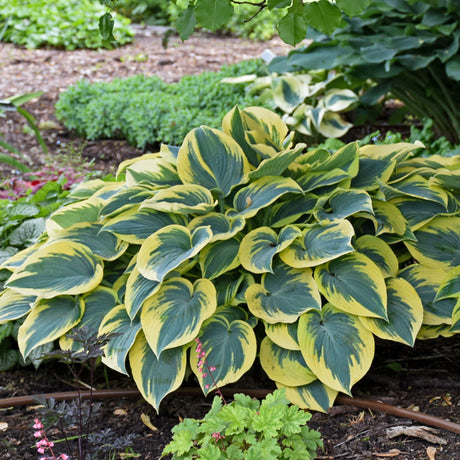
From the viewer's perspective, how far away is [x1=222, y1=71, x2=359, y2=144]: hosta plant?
5168mm

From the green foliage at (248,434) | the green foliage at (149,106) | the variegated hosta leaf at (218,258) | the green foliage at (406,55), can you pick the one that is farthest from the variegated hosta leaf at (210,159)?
the green foliage at (149,106)

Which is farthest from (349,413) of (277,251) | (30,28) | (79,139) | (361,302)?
(30,28)

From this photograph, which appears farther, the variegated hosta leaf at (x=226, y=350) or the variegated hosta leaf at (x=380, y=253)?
the variegated hosta leaf at (x=380, y=253)

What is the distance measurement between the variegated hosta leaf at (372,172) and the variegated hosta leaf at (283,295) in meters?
0.49

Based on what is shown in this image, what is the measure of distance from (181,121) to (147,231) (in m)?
3.12

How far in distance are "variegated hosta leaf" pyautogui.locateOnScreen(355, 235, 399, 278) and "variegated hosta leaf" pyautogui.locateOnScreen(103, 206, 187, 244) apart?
703 millimetres

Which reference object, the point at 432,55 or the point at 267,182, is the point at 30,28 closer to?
the point at 432,55

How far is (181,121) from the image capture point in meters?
5.30

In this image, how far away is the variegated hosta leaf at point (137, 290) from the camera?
2.11 m

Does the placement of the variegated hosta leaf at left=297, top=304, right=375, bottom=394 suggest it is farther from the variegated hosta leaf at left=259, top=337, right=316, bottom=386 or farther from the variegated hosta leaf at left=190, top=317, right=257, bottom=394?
the variegated hosta leaf at left=190, top=317, right=257, bottom=394

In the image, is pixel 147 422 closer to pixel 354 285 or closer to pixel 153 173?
pixel 354 285

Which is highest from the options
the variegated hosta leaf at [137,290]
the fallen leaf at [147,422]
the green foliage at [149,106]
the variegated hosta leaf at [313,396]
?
the green foliage at [149,106]

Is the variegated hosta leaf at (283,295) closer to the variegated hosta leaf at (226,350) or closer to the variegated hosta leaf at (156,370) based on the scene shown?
the variegated hosta leaf at (226,350)

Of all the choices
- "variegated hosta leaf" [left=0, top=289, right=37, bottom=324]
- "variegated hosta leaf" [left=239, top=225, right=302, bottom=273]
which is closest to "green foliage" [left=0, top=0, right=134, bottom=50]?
"variegated hosta leaf" [left=0, top=289, right=37, bottom=324]
